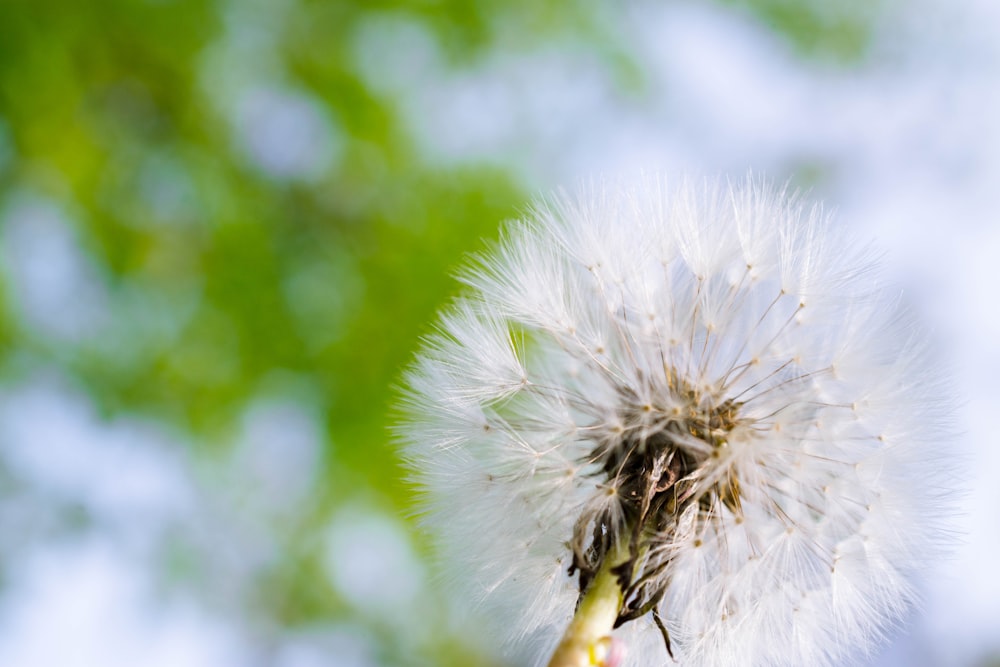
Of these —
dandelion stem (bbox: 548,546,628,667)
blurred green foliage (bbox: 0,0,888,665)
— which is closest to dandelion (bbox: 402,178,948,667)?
dandelion stem (bbox: 548,546,628,667)

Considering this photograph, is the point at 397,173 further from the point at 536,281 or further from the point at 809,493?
the point at 809,493

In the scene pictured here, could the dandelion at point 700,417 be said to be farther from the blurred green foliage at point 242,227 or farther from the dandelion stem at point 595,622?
the blurred green foliage at point 242,227

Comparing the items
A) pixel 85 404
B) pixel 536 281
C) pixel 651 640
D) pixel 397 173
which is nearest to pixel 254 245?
pixel 397 173

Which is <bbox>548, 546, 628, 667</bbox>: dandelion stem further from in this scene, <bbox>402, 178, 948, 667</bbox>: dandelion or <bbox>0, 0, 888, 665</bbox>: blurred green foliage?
<bbox>0, 0, 888, 665</bbox>: blurred green foliage

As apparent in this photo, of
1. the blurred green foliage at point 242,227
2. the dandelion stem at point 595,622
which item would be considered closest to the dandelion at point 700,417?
the dandelion stem at point 595,622

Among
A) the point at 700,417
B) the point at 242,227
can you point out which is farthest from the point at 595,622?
the point at 242,227

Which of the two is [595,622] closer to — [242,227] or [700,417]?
[700,417]

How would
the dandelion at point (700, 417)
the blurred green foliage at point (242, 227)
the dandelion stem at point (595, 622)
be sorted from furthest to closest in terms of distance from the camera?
1. the blurred green foliage at point (242, 227)
2. the dandelion at point (700, 417)
3. the dandelion stem at point (595, 622)
